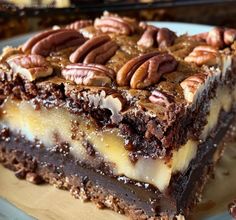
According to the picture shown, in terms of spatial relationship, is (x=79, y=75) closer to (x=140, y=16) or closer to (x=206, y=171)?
(x=206, y=171)

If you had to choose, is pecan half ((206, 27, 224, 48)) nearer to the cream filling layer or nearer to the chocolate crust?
the cream filling layer

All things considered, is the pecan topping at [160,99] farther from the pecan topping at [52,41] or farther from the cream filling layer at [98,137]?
the pecan topping at [52,41]

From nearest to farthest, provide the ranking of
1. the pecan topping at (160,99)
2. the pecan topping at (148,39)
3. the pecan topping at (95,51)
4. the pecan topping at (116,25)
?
1. the pecan topping at (160,99)
2. the pecan topping at (95,51)
3. the pecan topping at (148,39)
4. the pecan topping at (116,25)

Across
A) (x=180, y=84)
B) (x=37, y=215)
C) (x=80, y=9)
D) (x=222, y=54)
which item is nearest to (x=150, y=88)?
(x=180, y=84)

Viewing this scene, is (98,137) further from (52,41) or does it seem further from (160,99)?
(52,41)

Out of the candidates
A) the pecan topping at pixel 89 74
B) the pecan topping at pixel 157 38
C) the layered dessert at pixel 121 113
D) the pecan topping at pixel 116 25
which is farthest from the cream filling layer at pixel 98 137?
the pecan topping at pixel 116 25

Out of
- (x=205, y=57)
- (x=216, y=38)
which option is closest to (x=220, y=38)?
(x=216, y=38)
